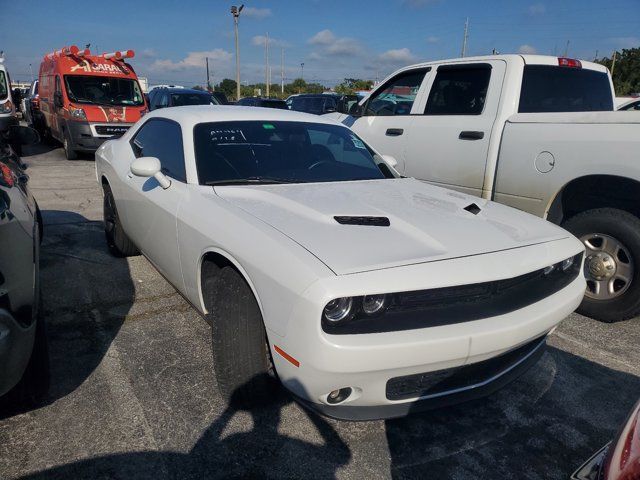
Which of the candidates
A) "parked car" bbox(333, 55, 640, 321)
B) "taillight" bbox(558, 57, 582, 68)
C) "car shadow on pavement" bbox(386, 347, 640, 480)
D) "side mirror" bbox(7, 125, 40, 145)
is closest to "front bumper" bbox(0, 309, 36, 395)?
"car shadow on pavement" bbox(386, 347, 640, 480)

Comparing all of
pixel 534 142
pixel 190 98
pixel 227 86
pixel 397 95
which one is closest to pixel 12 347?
pixel 534 142

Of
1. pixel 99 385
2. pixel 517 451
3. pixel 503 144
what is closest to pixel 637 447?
pixel 517 451

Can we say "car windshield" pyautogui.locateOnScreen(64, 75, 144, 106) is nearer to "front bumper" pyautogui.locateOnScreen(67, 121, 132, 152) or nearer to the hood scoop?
"front bumper" pyautogui.locateOnScreen(67, 121, 132, 152)

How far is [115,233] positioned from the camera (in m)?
4.52

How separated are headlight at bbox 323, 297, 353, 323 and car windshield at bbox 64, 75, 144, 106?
36.7 ft

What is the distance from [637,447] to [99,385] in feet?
8.13

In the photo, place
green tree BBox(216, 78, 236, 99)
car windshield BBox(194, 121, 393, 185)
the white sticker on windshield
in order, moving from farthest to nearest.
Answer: green tree BBox(216, 78, 236, 99) → the white sticker on windshield → car windshield BBox(194, 121, 393, 185)

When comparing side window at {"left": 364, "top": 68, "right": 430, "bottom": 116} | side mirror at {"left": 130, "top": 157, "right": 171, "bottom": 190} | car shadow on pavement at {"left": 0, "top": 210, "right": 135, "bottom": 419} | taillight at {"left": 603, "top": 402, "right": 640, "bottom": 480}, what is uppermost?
side window at {"left": 364, "top": 68, "right": 430, "bottom": 116}

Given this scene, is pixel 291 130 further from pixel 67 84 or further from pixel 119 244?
pixel 67 84

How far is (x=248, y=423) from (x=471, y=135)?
125 inches

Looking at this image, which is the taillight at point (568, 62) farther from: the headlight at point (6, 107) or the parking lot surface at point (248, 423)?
the headlight at point (6, 107)

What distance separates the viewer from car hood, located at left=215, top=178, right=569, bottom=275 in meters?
2.04

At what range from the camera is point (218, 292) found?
7.97 feet

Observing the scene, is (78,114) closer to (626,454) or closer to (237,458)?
(237,458)
